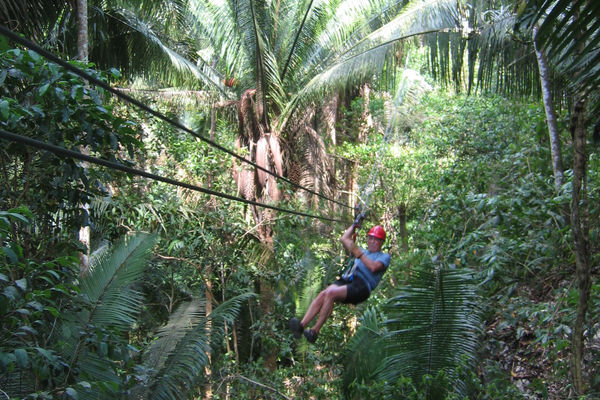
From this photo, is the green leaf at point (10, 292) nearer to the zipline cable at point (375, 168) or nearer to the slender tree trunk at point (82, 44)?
the slender tree trunk at point (82, 44)

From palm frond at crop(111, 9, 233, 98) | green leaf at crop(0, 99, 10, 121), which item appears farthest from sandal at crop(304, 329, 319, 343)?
palm frond at crop(111, 9, 233, 98)

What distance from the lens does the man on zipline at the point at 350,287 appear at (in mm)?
5309

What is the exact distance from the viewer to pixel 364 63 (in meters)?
9.35

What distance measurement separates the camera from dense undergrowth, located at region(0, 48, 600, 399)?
4531 millimetres

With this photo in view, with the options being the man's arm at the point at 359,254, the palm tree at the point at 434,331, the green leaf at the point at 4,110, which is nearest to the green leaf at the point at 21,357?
the green leaf at the point at 4,110

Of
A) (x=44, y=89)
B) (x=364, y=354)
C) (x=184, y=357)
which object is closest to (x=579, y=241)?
(x=364, y=354)

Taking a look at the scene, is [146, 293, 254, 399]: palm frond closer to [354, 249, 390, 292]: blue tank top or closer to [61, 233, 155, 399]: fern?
[61, 233, 155, 399]: fern

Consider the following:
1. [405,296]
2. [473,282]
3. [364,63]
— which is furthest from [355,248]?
[364,63]

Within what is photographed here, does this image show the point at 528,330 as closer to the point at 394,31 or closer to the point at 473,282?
the point at 473,282

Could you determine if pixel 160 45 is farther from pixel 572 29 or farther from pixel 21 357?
pixel 572 29

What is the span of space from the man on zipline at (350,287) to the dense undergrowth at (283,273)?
0.31 metres

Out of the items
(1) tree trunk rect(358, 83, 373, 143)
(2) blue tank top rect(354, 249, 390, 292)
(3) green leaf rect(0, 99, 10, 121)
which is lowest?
(2) blue tank top rect(354, 249, 390, 292)

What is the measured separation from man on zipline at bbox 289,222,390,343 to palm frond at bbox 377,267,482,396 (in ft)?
0.87

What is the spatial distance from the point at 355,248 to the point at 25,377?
2.71 meters
